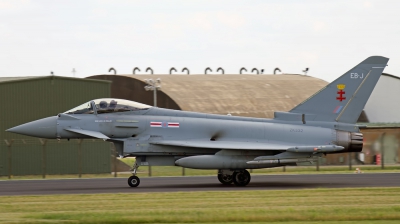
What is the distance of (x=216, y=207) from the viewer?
16703mm

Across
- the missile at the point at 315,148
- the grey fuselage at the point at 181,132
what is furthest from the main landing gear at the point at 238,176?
the missile at the point at 315,148

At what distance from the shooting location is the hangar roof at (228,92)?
177 ft

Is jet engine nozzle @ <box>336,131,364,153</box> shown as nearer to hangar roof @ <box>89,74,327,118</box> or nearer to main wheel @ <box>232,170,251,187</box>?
main wheel @ <box>232,170,251,187</box>

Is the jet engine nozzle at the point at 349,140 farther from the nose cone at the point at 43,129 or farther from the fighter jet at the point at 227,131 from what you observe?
the nose cone at the point at 43,129

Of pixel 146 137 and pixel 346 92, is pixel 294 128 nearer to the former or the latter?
pixel 346 92

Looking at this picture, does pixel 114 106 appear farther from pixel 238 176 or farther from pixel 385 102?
pixel 385 102

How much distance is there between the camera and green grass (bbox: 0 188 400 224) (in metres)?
14.7

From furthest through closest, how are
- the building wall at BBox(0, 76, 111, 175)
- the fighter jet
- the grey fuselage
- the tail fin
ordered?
the building wall at BBox(0, 76, 111, 175)
the tail fin
the grey fuselage
the fighter jet

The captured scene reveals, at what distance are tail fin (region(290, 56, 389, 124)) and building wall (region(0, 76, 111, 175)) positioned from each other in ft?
56.5

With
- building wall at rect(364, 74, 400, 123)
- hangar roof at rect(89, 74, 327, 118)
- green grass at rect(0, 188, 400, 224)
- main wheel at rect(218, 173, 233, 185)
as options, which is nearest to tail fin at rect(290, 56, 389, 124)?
main wheel at rect(218, 173, 233, 185)

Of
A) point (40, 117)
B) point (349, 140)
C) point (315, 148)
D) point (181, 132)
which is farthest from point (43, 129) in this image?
point (40, 117)

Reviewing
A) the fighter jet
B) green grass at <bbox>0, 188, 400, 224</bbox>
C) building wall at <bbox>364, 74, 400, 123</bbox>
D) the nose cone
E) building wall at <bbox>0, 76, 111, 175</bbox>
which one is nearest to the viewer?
green grass at <bbox>0, 188, 400, 224</bbox>

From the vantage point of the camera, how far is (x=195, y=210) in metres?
16.1

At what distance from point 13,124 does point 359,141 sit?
19943 millimetres
